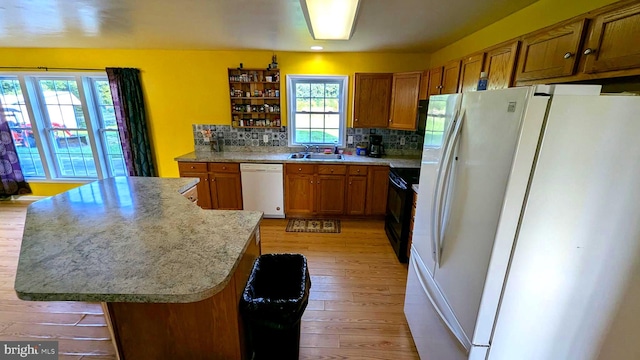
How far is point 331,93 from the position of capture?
3848 millimetres

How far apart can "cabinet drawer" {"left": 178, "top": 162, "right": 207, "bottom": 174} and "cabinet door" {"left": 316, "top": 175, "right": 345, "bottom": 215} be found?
1547mm

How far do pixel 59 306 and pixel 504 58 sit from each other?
12.5ft

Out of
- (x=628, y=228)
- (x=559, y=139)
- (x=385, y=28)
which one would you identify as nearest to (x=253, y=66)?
(x=385, y=28)

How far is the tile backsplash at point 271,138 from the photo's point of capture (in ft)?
12.6

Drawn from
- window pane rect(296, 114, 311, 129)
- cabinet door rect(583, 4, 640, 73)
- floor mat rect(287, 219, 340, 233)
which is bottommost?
floor mat rect(287, 219, 340, 233)

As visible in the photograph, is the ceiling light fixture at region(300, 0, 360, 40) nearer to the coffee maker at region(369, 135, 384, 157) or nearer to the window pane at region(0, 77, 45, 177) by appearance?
the coffee maker at region(369, 135, 384, 157)

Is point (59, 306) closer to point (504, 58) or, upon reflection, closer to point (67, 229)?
point (67, 229)

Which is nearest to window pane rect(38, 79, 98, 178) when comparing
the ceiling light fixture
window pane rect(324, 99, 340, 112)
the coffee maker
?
window pane rect(324, 99, 340, 112)

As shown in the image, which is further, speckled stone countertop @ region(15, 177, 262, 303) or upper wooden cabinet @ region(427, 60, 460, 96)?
upper wooden cabinet @ region(427, 60, 460, 96)

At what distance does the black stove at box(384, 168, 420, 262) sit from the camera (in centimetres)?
262

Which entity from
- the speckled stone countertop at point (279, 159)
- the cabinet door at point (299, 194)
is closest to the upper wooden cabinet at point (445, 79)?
the speckled stone countertop at point (279, 159)

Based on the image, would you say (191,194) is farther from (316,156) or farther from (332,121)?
(332,121)

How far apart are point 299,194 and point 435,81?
2.14 metres

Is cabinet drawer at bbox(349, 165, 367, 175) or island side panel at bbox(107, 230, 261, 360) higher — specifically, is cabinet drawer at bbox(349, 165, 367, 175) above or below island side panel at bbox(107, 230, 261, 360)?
above
